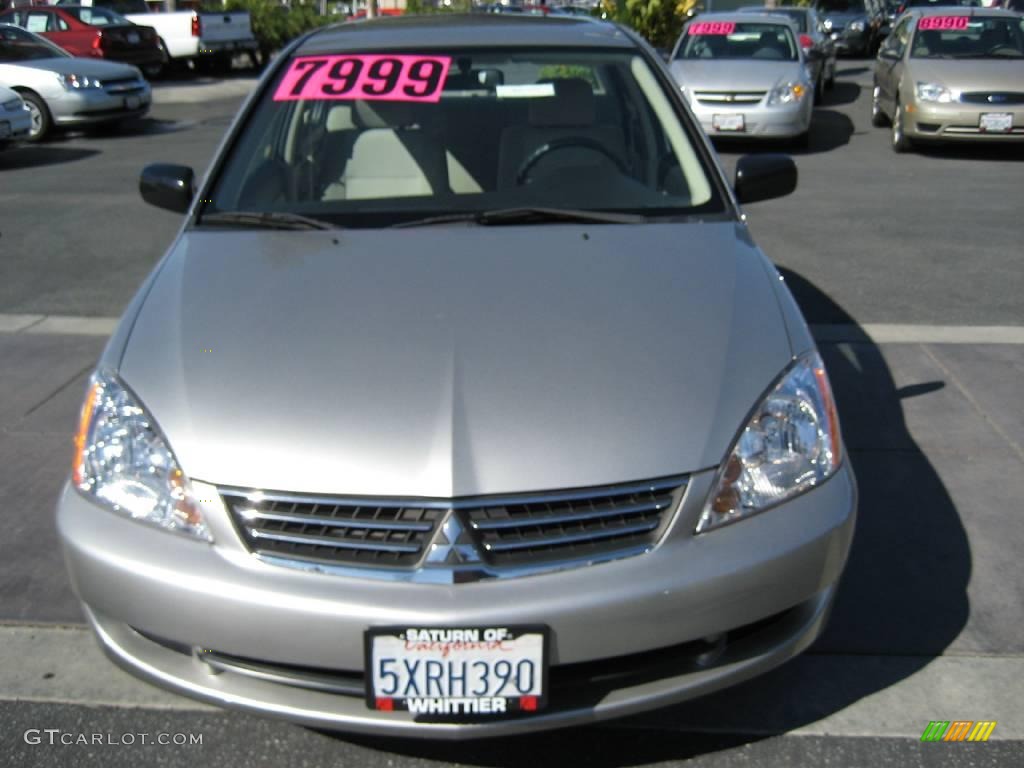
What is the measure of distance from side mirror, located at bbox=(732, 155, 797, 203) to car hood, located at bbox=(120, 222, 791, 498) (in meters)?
0.63

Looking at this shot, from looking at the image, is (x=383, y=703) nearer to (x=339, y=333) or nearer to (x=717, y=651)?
(x=717, y=651)

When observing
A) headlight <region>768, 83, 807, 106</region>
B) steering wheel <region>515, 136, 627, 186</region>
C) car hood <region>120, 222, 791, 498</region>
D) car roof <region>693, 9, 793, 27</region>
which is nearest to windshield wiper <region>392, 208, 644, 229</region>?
car hood <region>120, 222, 791, 498</region>

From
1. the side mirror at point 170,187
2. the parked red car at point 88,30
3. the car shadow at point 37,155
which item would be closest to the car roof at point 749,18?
the car shadow at point 37,155

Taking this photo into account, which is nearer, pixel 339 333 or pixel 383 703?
pixel 383 703

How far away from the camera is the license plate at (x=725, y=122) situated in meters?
12.8

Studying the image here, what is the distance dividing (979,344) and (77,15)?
18.8 m

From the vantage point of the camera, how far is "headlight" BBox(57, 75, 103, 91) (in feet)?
50.0

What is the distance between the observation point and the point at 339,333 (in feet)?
10.1

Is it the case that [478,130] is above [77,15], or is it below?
above

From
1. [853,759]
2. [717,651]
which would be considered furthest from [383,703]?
[853,759]

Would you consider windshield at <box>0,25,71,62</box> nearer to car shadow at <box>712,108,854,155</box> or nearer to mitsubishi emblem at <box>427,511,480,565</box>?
car shadow at <box>712,108,854,155</box>

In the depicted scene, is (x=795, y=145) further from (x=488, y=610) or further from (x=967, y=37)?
(x=488, y=610)

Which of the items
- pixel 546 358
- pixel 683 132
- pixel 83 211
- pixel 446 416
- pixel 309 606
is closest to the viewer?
pixel 309 606

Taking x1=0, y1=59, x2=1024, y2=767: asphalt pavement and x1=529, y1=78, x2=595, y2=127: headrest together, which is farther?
x1=529, y1=78, x2=595, y2=127: headrest
